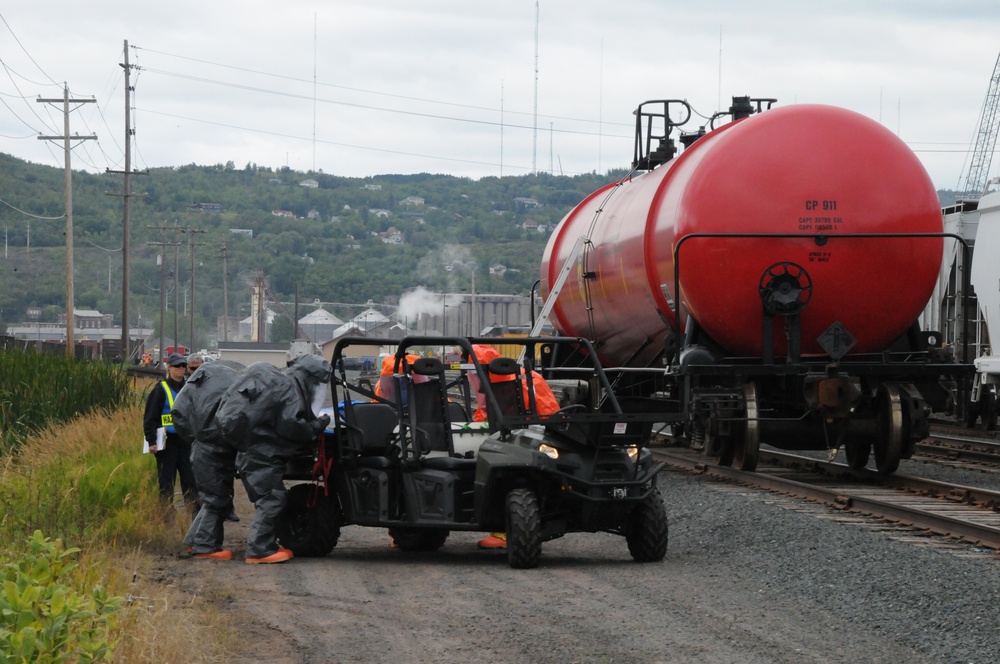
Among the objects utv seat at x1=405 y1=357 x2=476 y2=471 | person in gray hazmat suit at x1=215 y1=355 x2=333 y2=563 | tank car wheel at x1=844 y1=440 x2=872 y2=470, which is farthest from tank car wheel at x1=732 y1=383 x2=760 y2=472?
person in gray hazmat suit at x1=215 y1=355 x2=333 y2=563

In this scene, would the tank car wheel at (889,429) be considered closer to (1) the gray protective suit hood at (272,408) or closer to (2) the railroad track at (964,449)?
(2) the railroad track at (964,449)

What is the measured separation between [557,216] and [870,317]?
134m

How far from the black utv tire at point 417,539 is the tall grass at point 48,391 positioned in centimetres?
890

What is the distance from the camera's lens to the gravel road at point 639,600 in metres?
7.06

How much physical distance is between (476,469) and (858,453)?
7.70m

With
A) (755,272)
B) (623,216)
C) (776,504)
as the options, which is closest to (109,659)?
(776,504)

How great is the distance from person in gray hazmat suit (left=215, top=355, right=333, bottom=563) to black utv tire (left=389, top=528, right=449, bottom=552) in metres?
1.00

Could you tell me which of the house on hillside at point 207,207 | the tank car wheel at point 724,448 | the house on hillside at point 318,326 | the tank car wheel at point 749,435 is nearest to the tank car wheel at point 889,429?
the tank car wheel at point 749,435

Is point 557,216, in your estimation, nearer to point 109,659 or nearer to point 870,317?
point 870,317

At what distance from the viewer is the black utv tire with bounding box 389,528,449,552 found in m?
10.9

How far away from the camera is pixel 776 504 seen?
13.2 m

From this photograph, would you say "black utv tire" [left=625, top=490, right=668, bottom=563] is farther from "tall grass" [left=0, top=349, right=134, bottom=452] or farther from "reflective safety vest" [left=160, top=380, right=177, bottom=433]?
"tall grass" [left=0, top=349, right=134, bottom=452]

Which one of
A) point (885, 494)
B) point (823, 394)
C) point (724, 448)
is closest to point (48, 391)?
point (724, 448)

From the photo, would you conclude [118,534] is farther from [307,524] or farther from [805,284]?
[805,284]
